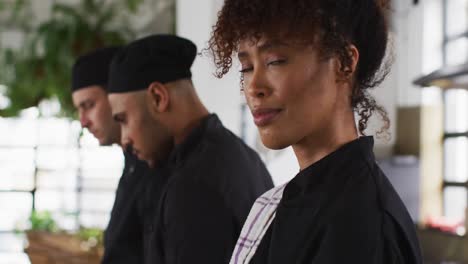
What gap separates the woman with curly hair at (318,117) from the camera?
0.74m

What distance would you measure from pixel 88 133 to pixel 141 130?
3873mm

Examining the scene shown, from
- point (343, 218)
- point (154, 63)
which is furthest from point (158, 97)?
point (343, 218)

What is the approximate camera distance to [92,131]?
2.09 meters

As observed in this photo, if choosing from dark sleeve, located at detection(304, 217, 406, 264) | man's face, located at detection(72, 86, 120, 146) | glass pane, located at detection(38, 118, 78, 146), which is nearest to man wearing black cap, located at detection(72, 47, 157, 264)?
man's face, located at detection(72, 86, 120, 146)

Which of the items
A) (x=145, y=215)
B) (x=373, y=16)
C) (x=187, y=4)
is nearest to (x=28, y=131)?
(x=187, y=4)

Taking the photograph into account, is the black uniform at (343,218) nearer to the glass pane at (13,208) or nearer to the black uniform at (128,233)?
the black uniform at (128,233)

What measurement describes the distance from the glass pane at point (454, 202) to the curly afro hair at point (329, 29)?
14.2 ft

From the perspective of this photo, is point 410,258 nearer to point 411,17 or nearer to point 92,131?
point 92,131

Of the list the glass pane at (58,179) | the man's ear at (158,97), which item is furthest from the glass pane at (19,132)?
the man's ear at (158,97)

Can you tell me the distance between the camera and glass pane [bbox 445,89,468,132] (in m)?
4.96

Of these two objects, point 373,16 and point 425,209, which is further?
point 425,209

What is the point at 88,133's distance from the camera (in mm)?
5285

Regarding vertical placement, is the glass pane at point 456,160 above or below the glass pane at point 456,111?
below

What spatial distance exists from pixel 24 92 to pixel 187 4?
204 centimetres
